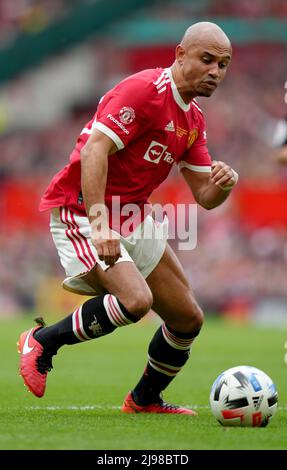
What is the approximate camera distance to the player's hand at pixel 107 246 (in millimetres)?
6164

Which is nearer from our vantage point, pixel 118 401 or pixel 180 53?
pixel 180 53

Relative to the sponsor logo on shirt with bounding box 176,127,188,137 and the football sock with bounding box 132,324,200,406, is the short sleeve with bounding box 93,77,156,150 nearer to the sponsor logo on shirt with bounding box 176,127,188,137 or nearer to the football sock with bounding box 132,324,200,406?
the sponsor logo on shirt with bounding box 176,127,188,137

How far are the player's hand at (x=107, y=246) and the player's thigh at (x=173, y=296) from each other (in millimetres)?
753

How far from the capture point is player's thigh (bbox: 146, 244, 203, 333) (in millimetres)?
6887

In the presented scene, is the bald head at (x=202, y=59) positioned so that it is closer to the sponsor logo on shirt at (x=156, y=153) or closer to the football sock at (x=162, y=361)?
the sponsor logo on shirt at (x=156, y=153)

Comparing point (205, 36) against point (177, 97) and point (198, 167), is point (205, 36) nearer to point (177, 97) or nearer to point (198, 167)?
point (177, 97)

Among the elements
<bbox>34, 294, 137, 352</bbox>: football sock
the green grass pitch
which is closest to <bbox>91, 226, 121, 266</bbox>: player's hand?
<bbox>34, 294, 137, 352</bbox>: football sock

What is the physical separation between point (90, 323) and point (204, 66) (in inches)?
69.3

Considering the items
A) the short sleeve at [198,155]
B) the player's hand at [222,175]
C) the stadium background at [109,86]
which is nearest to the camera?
the player's hand at [222,175]

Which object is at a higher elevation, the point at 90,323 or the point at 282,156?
the point at 282,156

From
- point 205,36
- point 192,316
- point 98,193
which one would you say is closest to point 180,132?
point 205,36

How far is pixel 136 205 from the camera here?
6.91m

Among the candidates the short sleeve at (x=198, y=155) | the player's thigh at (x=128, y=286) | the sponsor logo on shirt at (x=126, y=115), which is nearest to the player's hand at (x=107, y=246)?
the player's thigh at (x=128, y=286)
